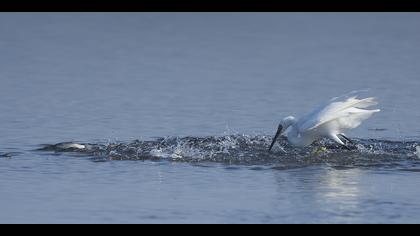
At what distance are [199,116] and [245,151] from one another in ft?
10.2

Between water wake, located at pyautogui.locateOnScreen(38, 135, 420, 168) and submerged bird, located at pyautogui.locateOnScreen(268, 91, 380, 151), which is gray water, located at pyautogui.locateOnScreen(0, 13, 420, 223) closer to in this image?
water wake, located at pyautogui.locateOnScreen(38, 135, 420, 168)

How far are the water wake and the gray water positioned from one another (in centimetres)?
3

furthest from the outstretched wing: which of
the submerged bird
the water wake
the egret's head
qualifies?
the water wake

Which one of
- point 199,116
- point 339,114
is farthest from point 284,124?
point 199,116

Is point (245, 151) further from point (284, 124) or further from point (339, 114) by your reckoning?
point (339, 114)

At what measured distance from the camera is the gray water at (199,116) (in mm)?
12453

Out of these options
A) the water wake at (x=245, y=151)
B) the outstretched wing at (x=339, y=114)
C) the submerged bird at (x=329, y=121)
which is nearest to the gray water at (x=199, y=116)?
the water wake at (x=245, y=151)

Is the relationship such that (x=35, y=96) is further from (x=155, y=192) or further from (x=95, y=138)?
(x=155, y=192)

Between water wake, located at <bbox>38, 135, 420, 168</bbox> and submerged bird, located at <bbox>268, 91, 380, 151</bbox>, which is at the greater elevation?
submerged bird, located at <bbox>268, 91, 380, 151</bbox>

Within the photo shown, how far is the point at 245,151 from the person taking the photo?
52.5 ft

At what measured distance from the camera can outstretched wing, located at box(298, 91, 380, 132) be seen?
1616cm

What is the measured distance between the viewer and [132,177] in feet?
45.9

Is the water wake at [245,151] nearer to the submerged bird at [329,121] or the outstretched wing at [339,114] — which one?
the submerged bird at [329,121]
